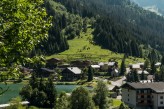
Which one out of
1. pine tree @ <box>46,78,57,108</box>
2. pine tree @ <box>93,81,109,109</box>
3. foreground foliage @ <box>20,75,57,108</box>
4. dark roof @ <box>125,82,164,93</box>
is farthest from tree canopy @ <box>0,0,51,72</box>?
dark roof @ <box>125,82,164,93</box>

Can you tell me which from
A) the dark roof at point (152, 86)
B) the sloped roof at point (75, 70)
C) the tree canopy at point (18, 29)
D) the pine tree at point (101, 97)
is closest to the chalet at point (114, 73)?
the sloped roof at point (75, 70)

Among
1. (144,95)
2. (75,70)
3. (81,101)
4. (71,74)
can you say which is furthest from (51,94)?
(75,70)

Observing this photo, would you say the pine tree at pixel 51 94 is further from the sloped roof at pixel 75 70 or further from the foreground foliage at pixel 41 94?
the sloped roof at pixel 75 70

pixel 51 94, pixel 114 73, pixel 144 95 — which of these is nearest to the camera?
pixel 51 94

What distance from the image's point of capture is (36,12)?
14.8 meters

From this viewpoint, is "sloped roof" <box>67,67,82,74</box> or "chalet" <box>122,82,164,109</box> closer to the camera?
"chalet" <box>122,82,164,109</box>

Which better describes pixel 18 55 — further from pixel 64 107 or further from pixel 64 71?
pixel 64 71

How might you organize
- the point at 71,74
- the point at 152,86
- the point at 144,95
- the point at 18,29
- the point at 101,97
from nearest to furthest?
the point at 18,29 → the point at 101,97 → the point at 144,95 → the point at 152,86 → the point at 71,74

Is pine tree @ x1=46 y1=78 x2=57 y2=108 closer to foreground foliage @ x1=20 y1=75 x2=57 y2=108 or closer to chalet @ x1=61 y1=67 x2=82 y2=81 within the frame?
foreground foliage @ x1=20 y1=75 x2=57 y2=108

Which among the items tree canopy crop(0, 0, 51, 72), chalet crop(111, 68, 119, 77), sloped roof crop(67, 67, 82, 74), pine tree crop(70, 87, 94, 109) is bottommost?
chalet crop(111, 68, 119, 77)

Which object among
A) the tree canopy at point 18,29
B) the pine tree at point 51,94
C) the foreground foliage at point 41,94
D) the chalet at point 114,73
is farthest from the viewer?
Result: the chalet at point 114,73

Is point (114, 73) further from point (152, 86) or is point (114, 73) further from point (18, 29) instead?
point (18, 29)

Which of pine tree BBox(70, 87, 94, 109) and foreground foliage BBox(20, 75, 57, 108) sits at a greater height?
pine tree BBox(70, 87, 94, 109)

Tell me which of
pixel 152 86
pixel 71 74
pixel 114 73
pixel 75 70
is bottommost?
pixel 114 73
